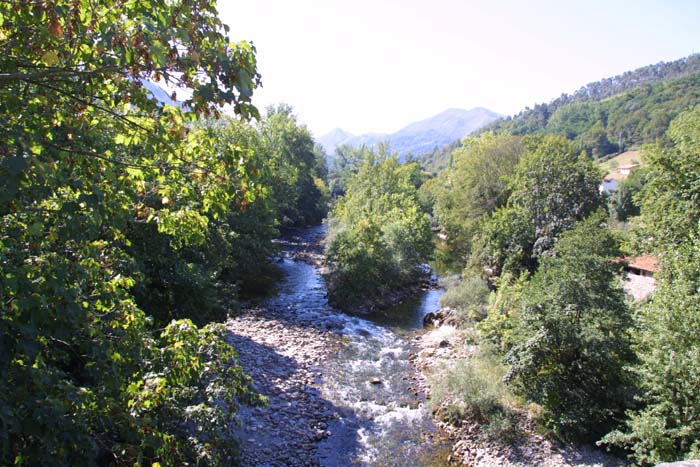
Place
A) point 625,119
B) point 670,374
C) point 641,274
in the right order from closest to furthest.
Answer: point 670,374 → point 641,274 → point 625,119

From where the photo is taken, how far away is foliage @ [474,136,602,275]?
24.8 metres

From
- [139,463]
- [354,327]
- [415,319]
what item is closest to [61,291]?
[139,463]

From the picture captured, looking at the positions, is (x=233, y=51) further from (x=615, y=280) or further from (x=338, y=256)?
→ (x=338, y=256)

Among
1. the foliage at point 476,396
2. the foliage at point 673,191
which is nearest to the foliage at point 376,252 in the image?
the foliage at point 476,396

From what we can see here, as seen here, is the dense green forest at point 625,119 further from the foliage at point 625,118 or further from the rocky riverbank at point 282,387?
the rocky riverbank at point 282,387

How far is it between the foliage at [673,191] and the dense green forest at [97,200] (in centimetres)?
1703

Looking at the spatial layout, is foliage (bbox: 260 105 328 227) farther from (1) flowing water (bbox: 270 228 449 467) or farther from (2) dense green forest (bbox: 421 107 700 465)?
(2) dense green forest (bbox: 421 107 700 465)

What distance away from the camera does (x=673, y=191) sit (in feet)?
57.4

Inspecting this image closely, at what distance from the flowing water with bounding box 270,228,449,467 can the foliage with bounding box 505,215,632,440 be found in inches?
122

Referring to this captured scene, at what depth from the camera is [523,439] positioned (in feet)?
38.8

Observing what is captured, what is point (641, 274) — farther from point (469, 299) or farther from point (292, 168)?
point (292, 168)

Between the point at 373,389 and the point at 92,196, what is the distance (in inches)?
513

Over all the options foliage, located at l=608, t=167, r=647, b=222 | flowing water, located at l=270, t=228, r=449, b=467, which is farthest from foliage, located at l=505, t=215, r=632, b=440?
foliage, located at l=608, t=167, r=647, b=222

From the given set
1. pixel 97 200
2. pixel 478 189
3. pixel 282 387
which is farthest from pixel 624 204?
pixel 97 200
